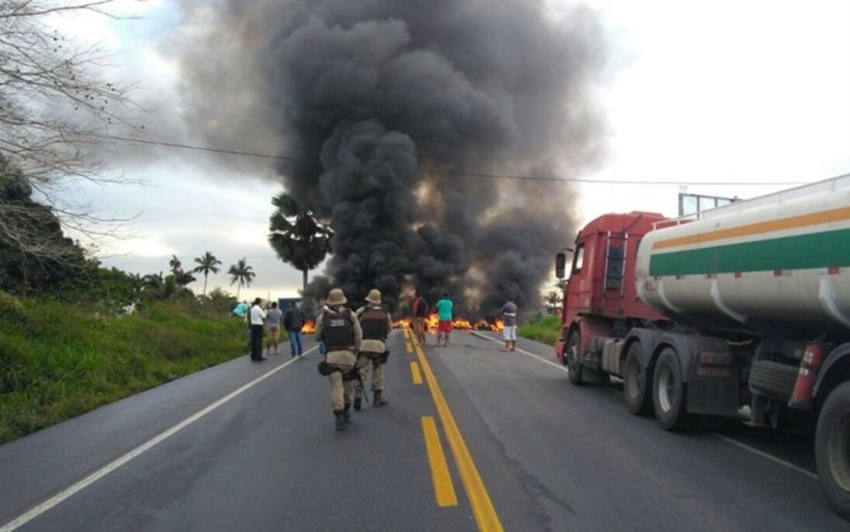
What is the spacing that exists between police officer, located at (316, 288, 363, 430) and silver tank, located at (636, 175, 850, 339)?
3810 mm

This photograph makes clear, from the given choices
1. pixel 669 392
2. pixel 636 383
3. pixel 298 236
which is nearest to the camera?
pixel 669 392

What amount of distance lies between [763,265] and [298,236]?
1593 inches

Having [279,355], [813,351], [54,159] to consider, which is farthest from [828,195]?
[279,355]

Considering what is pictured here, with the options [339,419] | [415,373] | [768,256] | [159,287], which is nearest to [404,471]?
[339,419]

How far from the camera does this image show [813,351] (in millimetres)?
6059

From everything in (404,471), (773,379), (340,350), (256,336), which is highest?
(773,379)

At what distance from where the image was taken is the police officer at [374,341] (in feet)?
31.2

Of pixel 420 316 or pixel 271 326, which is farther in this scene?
pixel 420 316

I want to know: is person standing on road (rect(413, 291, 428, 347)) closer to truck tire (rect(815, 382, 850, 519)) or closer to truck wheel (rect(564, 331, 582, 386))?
truck wheel (rect(564, 331, 582, 386))

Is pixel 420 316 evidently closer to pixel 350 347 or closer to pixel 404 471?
pixel 350 347

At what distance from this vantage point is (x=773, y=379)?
22.5 feet

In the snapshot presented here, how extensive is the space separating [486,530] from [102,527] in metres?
2.45

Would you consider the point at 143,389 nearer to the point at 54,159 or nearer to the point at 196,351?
the point at 54,159

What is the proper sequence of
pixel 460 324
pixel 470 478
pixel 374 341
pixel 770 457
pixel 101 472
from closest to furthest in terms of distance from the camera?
pixel 470 478
pixel 101 472
pixel 770 457
pixel 374 341
pixel 460 324
